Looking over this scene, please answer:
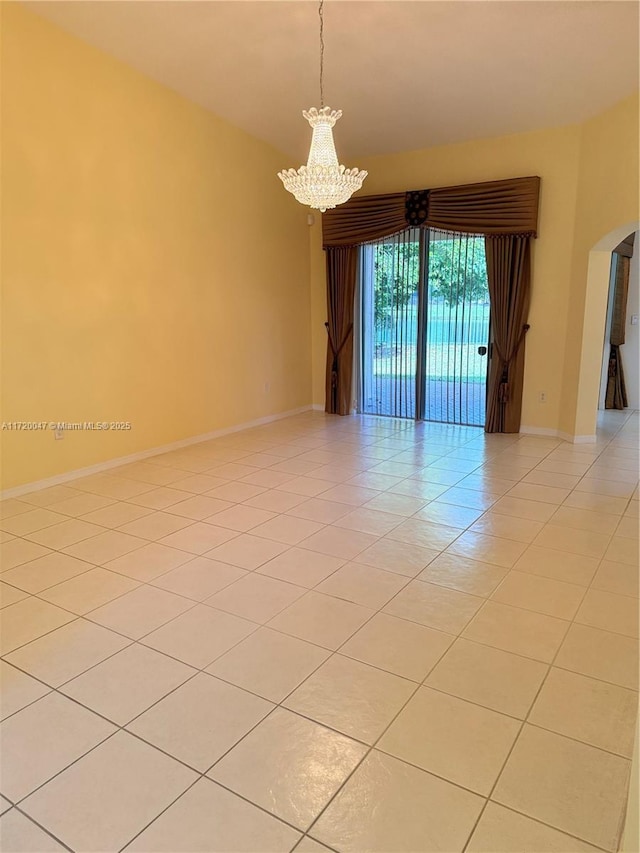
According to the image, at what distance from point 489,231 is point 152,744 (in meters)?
5.63

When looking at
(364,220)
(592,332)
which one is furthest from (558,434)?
(364,220)

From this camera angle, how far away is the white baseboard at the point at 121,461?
406 cm

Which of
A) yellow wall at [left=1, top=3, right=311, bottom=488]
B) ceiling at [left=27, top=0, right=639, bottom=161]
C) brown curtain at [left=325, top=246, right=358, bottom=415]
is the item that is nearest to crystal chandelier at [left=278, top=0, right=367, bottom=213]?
ceiling at [left=27, top=0, right=639, bottom=161]

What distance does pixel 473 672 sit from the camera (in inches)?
82.3

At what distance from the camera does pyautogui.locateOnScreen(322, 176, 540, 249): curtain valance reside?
221 inches

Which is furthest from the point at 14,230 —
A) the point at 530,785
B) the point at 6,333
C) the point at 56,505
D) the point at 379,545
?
the point at 530,785

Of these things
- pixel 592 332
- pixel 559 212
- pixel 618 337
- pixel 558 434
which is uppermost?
pixel 559 212

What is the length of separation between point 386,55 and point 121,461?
12.8 ft

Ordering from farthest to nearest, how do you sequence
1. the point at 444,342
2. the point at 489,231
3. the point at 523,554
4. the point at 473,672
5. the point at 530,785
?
the point at 444,342 < the point at 489,231 < the point at 523,554 < the point at 473,672 < the point at 530,785

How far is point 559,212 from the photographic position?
218 inches

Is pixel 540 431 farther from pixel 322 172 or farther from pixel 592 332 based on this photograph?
pixel 322 172

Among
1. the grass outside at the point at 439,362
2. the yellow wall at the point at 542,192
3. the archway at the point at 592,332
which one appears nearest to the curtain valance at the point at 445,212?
the yellow wall at the point at 542,192

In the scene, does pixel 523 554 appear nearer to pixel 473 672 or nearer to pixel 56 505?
pixel 473 672

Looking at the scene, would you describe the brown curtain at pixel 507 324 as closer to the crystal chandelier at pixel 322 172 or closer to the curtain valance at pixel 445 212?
the curtain valance at pixel 445 212
